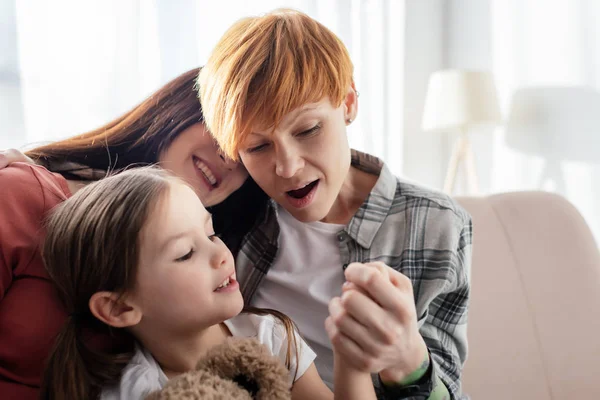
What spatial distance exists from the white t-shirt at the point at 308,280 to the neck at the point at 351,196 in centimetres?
5

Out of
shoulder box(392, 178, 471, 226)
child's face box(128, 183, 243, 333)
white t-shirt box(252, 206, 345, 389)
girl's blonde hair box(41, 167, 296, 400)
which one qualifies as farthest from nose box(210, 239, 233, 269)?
shoulder box(392, 178, 471, 226)

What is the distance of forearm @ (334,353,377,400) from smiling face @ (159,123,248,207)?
46 cm

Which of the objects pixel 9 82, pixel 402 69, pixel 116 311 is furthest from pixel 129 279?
pixel 402 69

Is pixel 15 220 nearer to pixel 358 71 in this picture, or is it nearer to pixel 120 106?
pixel 120 106

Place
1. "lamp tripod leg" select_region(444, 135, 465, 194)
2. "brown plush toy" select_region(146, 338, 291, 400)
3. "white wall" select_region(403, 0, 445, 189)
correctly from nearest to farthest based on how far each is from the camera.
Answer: "brown plush toy" select_region(146, 338, 291, 400) → "lamp tripod leg" select_region(444, 135, 465, 194) → "white wall" select_region(403, 0, 445, 189)

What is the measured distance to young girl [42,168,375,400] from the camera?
887 mm

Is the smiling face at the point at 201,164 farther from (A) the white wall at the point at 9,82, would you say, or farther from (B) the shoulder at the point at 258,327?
(A) the white wall at the point at 9,82

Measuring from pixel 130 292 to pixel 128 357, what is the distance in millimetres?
100

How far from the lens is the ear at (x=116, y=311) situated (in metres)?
0.91

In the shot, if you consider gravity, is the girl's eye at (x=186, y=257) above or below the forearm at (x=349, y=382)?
above

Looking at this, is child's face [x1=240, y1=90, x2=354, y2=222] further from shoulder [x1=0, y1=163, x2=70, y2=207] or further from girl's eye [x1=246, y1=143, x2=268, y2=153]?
shoulder [x1=0, y1=163, x2=70, y2=207]

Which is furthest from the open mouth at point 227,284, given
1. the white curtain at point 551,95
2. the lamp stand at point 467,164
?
the lamp stand at point 467,164

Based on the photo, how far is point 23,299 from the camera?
0.92 metres

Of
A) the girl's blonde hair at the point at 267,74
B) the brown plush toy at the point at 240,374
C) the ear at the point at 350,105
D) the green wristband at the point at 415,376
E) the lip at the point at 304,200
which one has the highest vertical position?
the girl's blonde hair at the point at 267,74
